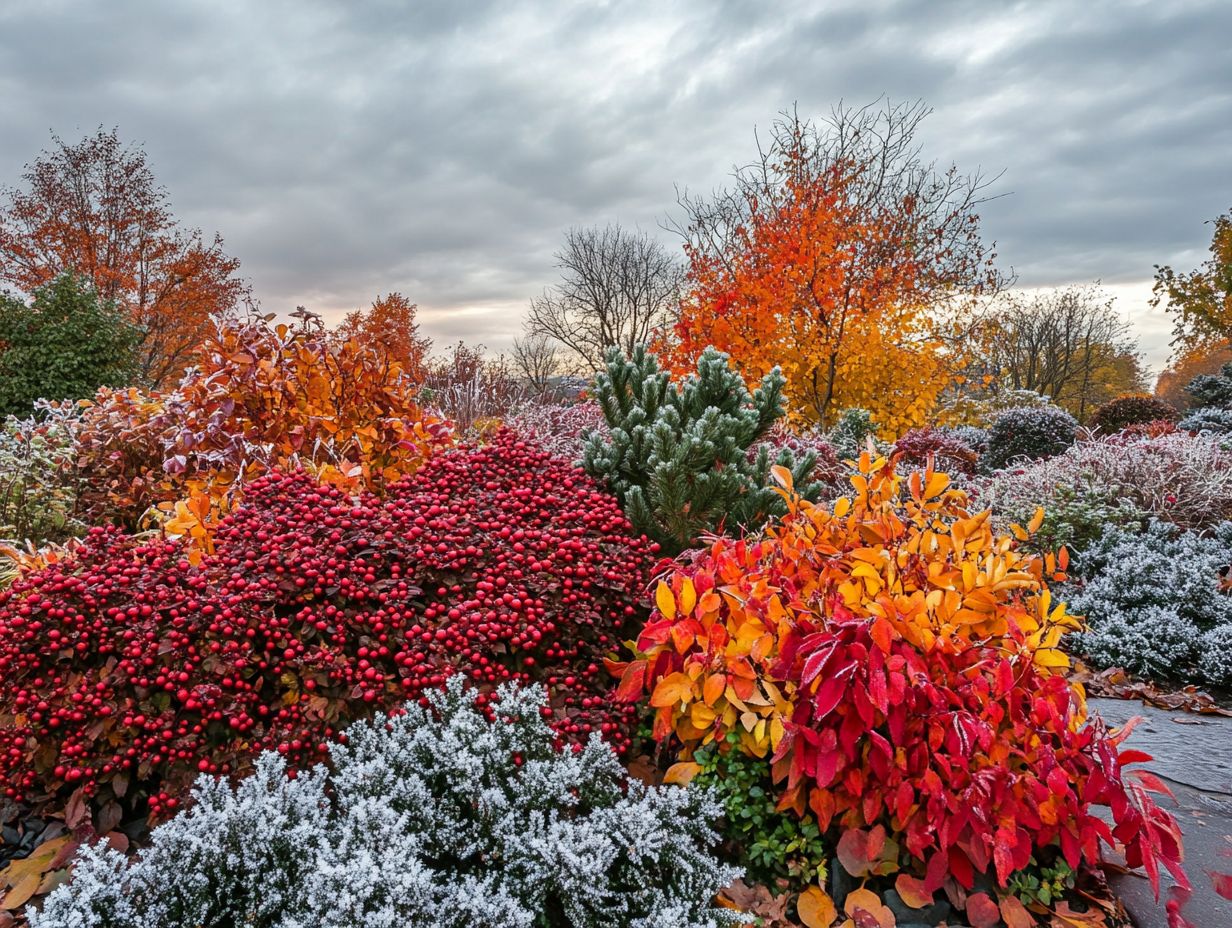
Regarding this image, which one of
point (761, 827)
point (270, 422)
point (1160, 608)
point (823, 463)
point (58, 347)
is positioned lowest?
point (1160, 608)

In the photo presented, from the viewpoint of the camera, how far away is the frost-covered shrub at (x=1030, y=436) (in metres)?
10.7

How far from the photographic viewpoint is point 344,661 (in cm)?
207

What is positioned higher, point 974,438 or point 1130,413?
point 1130,413

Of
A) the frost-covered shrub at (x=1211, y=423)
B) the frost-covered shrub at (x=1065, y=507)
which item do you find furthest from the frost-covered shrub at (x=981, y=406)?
the frost-covered shrub at (x=1065, y=507)

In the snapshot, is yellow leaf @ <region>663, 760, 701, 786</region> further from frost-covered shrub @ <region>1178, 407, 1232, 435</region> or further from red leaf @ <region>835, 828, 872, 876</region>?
frost-covered shrub @ <region>1178, 407, 1232, 435</region>

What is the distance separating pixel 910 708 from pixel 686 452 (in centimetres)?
131

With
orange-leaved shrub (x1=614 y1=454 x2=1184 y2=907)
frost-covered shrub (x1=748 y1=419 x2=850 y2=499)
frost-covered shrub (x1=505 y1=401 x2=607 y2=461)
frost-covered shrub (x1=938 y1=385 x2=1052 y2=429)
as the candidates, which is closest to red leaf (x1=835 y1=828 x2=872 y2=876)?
orange-leaved shrub (x1=614 y1=454 x2=1184 y2=907)

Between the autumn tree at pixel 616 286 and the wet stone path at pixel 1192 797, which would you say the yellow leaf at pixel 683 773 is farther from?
the autumn tree at pixel 616 286

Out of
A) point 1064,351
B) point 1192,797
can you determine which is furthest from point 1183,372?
point 1192,797

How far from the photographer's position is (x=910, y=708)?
1.91 m

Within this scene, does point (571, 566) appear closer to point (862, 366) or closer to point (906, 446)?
point (906, 446)

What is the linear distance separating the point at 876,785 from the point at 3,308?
50.6ft

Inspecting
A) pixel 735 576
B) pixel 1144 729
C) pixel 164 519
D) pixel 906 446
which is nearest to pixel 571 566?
pixel 735 576

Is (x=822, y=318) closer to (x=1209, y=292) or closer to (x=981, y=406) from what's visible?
(x=981, y=406)
